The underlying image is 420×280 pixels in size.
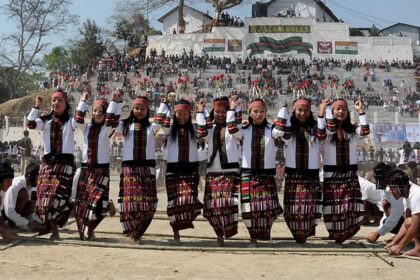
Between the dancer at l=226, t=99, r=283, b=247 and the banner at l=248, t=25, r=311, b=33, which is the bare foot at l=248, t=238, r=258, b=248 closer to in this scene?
the dancer at l=226, t=99, r=283, b=247

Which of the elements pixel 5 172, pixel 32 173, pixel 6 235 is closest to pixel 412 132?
pixel 32 173

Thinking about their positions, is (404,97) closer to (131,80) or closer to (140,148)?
(131,80)

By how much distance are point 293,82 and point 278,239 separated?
3215 cm

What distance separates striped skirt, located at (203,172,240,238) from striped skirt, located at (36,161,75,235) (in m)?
1.74

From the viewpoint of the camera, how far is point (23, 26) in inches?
1954

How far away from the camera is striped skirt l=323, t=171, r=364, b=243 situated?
661 centimetres

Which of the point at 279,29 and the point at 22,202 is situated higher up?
the point at 279,29

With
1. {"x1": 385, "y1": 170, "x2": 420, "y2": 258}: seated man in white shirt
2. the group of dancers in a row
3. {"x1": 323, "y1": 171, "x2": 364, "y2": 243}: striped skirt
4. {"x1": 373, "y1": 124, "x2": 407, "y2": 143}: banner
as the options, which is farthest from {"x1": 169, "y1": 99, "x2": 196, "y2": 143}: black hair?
{"x1": 373, "y1": 124, "x2": 407, "y2": 143}: banner

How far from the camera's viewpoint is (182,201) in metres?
6.71

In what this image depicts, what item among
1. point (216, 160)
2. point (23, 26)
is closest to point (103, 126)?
point (216, 160)

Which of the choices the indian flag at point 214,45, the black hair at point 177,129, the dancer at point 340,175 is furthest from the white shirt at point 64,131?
the indian flag at point 214,45

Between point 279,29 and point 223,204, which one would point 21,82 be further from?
point 223,204

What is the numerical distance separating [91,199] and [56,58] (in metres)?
68.4

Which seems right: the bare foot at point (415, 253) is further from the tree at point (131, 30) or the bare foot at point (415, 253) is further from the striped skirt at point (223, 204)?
the tree at point (131, 30)
